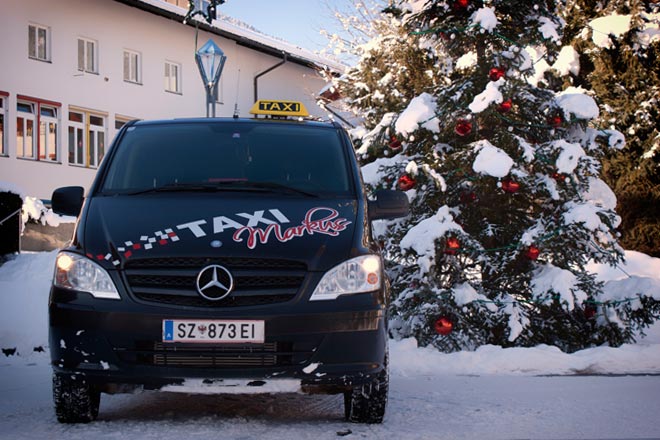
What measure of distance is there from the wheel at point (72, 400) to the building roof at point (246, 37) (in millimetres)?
25834

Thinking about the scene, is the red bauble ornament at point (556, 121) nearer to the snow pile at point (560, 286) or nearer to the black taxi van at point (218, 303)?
the snow pile at point (560, 286)

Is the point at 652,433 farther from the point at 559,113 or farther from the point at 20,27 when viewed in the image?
the point at 20,27

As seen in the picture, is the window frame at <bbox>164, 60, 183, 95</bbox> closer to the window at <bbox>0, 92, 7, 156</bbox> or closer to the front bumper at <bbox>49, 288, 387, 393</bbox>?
the window at <bbox>0, 92, 7, 156</bbox>

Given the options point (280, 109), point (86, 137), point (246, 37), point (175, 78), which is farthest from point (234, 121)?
point (246, 37)

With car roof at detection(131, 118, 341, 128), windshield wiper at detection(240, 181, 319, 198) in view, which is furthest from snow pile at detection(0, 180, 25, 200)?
windshield wiper at detection(240, 181, 319, 198)

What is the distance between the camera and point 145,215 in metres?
5.70

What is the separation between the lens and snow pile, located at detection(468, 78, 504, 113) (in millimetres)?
9461

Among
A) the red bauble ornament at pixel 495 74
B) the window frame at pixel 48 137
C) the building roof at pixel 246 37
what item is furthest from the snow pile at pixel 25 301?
the building roof at pixel 246 37

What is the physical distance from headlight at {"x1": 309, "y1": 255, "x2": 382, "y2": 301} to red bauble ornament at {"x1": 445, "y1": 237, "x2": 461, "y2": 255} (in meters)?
3.94

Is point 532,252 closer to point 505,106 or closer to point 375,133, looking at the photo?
point 505,106

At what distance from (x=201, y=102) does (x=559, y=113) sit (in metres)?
27.1

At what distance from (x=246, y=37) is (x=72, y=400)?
31064mm

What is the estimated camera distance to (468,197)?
9.88m

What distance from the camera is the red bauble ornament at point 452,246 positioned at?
940 cm
